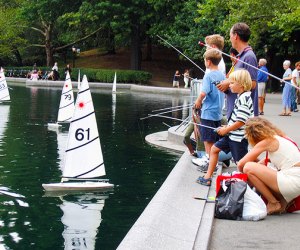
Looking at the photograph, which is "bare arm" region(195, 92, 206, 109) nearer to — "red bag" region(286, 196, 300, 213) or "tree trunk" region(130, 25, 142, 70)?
"red bag" region(286, 196, 300, 213)

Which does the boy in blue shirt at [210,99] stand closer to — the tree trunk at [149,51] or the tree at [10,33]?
the tree trunk at [149,51]

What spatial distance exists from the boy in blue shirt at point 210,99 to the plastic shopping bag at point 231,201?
7.22 ft

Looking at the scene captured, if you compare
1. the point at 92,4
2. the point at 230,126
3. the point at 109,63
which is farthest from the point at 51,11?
the point at 230,126

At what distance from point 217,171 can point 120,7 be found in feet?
138

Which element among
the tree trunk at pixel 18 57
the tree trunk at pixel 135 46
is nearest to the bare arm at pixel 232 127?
the tree trunk at pixel 135 46

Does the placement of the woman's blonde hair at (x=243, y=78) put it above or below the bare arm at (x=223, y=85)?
above

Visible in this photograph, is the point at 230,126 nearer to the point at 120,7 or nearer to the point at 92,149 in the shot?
the point at 92,149

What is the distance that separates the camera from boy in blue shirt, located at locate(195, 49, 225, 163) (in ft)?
30.4

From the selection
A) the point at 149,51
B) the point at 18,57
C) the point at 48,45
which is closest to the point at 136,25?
the point at 149,51

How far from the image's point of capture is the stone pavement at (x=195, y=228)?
6234mm

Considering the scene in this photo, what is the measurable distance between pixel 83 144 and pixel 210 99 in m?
3.24

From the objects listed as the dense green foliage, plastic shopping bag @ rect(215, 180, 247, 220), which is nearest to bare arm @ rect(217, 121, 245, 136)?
plastic shopping bag @ rect(215, 180, 247, 220)

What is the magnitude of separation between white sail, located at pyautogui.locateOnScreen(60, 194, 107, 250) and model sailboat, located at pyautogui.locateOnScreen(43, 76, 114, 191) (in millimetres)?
659

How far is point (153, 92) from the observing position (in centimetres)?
4338
